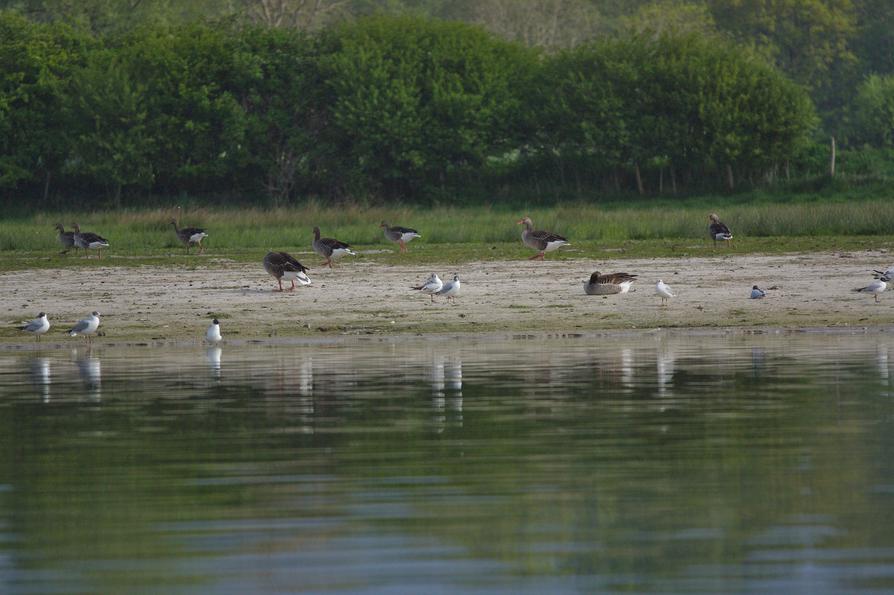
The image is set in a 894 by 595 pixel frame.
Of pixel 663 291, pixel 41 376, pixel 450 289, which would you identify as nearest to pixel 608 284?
pixel 663 291

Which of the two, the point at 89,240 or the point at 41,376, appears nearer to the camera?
the point at 41,376

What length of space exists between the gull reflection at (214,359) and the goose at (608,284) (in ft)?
20.9

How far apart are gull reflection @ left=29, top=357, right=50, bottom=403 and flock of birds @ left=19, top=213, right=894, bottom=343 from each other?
1.99 m

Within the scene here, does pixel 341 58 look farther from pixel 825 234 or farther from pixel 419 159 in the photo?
pixel 825 234

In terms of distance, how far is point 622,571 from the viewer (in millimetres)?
7621

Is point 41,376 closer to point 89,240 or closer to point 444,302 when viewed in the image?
point 444,302

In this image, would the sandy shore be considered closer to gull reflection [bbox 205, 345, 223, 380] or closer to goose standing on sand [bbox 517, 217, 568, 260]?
goose standing on sand [bbox 517, 217, 568, 260]

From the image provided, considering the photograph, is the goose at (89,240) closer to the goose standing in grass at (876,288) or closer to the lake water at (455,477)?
the lake water at (455,477)

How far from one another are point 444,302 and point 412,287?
1739 millimetres

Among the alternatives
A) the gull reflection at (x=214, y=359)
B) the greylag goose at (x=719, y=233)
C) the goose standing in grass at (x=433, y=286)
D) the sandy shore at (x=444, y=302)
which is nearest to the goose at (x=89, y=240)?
the sandy shore at (x=444, y=302)

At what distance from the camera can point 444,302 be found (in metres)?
25.6

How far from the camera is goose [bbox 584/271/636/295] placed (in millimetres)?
25391

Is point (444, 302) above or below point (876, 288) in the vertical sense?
below

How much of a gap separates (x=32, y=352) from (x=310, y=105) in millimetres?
43073
